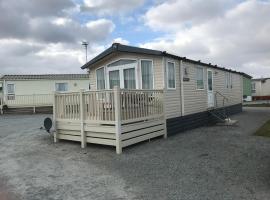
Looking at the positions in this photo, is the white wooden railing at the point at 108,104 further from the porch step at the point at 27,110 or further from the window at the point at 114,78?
the porch step at the point at 27,110

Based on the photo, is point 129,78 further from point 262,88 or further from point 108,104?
point 262,88

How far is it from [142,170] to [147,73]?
4.89 m

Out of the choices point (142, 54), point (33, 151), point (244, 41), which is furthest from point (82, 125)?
point (244, 41)

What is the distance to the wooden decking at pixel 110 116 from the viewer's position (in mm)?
6832

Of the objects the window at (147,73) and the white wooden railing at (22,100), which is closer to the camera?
the window at (147,73)

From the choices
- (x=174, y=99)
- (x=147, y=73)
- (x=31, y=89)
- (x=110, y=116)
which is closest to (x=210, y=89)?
(x=174, y=99)

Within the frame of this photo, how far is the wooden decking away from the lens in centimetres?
683

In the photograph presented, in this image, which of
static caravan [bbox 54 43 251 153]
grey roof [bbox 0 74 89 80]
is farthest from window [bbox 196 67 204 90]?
grey roof [bbox 0 74 89 80]

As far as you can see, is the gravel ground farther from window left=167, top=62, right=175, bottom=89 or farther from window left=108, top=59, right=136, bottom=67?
window left=108, top=59, right=136, bottom=67

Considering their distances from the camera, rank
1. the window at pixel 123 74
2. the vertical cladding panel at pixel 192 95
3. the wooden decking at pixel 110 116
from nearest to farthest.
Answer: the wooden decking at pixel 110 116
the window at pixel 123 74
the vertical cladding panel at pixel 192 95

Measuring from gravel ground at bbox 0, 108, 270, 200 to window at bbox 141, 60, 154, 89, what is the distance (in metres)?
2.23

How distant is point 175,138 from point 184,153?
2066 millimetres

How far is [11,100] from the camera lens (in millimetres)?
20500

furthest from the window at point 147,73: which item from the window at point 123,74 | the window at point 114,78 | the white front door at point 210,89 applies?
the white front door at point 210,89
